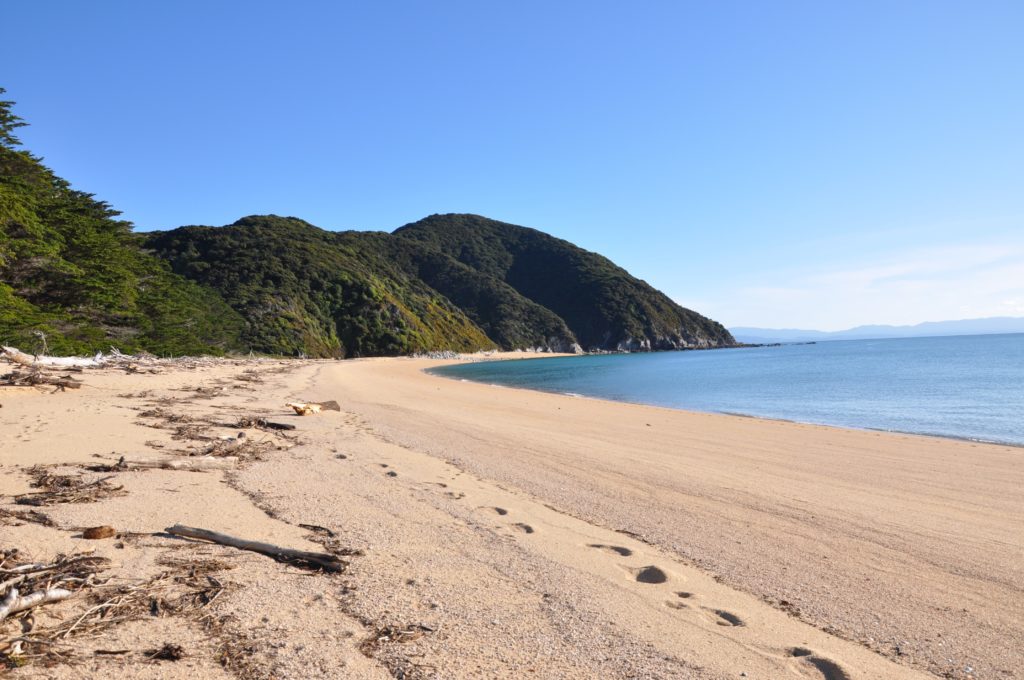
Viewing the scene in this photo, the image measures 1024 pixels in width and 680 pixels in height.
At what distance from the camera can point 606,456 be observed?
33.0 feet

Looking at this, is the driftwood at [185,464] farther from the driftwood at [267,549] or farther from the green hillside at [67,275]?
the green hillside at [67,275]

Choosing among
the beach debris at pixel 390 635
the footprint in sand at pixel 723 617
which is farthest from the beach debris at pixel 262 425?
the footprint in sand at pixel 723 617

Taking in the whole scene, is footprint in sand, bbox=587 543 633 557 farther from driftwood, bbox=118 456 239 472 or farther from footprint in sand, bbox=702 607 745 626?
driftwood, bbox=118 456 239 472

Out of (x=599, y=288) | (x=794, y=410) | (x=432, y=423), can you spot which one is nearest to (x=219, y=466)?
(x=432, y=423)

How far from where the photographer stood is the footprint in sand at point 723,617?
363 cm

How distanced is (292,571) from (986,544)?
6.73 meters

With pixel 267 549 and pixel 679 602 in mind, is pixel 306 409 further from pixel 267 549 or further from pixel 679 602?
pixel 679 602

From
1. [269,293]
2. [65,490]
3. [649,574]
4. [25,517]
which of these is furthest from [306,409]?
[269,293]

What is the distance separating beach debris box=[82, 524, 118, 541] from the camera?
13.8ft

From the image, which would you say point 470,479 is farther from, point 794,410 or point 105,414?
point 794,410

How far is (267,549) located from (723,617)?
11.2ft

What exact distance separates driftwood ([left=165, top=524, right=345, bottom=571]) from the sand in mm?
81

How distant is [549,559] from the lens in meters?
4.64

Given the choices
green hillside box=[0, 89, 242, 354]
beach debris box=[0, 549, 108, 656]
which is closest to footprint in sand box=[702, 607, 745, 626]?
beach debris box=[0, 549, 108, 656]
